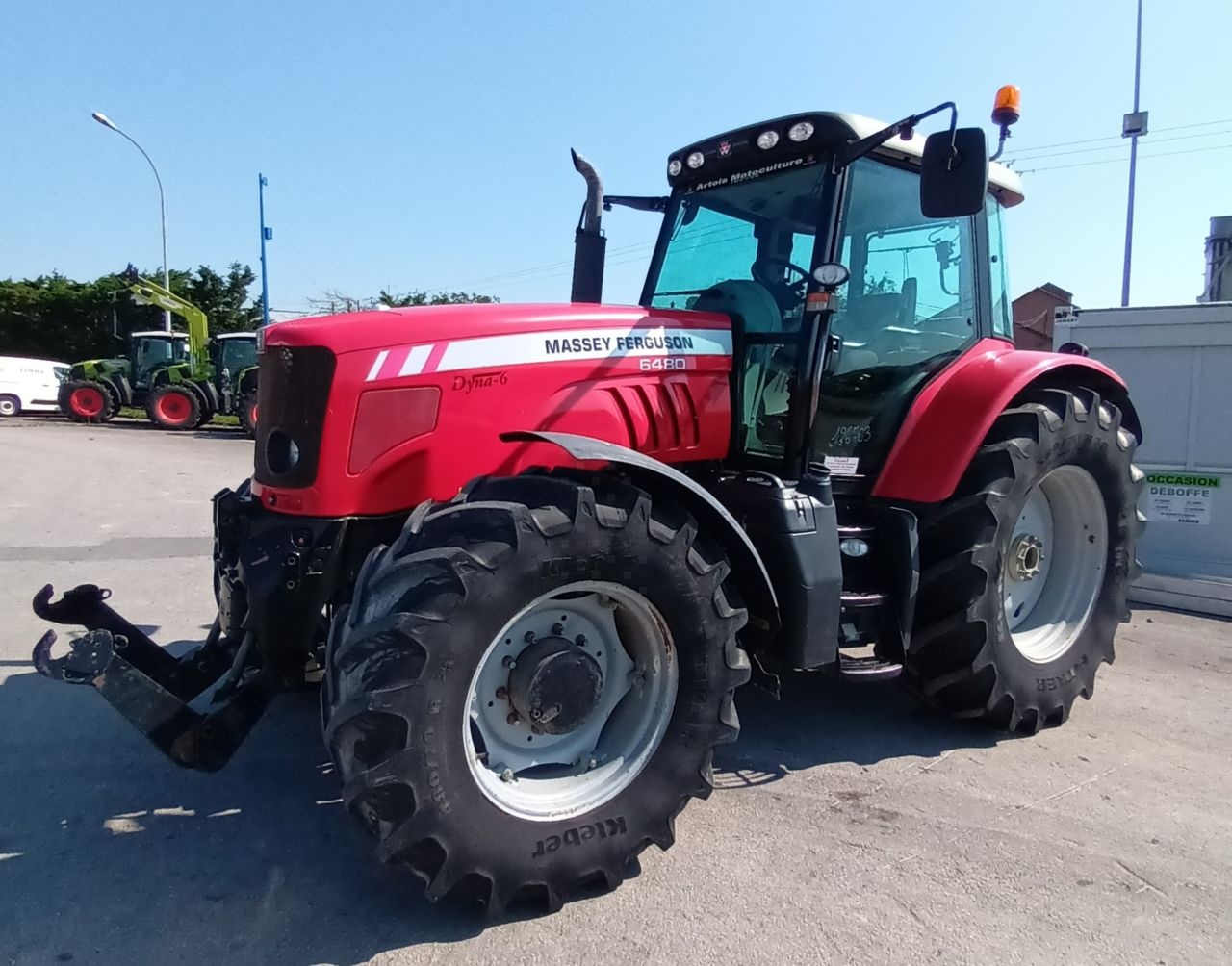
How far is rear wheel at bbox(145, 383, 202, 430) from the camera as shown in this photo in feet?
69.3

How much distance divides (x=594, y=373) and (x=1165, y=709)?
3.29m

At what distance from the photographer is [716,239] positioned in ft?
13.0

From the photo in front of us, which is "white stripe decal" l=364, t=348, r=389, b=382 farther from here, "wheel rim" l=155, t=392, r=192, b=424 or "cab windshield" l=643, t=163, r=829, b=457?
"wheel rim" l=155, t=392, r=192, b=424

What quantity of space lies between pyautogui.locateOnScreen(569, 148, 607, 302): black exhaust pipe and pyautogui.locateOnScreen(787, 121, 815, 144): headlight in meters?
1.02

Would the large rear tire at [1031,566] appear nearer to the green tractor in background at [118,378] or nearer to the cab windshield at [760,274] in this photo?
the cab windshield at [760,274]

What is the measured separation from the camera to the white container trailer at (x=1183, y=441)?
619cm

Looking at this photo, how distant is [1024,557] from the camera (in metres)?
4.16

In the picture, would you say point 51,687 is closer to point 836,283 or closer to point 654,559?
point 654,559

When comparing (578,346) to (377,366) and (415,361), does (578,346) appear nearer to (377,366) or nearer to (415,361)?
(415,361)

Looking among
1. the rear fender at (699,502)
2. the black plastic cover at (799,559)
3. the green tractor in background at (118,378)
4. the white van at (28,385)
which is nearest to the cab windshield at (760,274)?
the black plastic cover at (799,559)

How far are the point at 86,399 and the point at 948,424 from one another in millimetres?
23915

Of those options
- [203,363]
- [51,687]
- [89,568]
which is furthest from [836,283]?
[203,363]

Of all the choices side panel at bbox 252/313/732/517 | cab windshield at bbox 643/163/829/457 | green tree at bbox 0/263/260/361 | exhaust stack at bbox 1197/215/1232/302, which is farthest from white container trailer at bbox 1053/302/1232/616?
green tree at bbox 0/263/260/361

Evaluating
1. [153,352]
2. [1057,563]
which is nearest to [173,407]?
[153,352]
